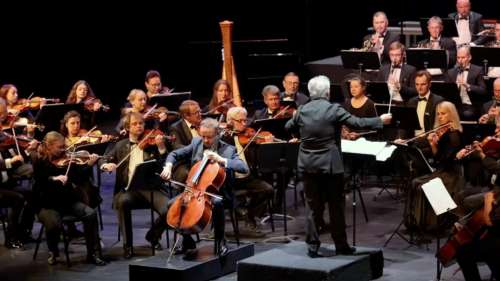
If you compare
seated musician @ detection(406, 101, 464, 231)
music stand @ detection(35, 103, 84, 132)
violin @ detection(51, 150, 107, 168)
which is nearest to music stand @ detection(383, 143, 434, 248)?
seated musician @ detection(406, 101, 464, 231)

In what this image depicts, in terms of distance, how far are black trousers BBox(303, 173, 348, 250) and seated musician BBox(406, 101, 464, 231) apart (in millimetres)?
1576

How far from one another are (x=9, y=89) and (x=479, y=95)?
16.3 feet

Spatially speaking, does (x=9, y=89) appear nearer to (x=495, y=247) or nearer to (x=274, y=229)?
(x=274, y=229)

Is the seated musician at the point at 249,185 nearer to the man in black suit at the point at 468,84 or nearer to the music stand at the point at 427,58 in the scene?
the man in black suit at the point at 468,84

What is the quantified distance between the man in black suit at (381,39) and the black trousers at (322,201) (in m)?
4.37

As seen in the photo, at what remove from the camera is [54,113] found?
32.5ft

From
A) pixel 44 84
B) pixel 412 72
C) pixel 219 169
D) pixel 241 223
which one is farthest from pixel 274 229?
pixel 44 84

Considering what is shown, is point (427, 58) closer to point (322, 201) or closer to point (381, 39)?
point (381, 39)

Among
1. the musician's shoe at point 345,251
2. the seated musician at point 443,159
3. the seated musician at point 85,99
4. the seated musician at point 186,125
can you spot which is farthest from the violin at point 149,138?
the seated musician at point 443,159

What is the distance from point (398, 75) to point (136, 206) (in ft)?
12.1

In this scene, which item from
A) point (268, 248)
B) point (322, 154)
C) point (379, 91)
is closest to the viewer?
point (322, 154)

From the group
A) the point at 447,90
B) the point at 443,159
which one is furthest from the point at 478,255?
the point at 447,90

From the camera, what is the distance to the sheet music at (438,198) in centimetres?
767

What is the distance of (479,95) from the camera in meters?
11.0
